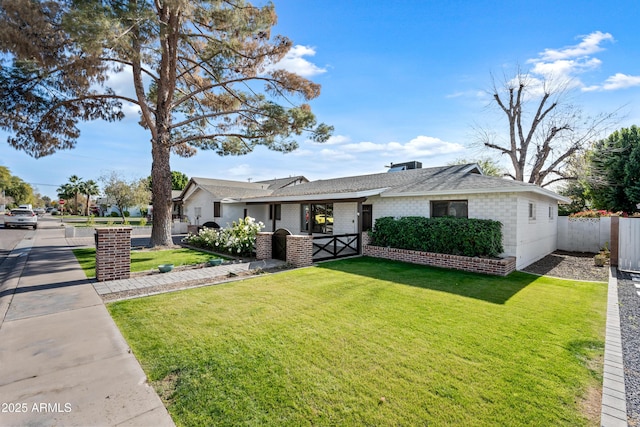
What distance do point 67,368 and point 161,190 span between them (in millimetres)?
11395

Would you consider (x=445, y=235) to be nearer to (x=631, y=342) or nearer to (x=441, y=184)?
(x=441, y=184)

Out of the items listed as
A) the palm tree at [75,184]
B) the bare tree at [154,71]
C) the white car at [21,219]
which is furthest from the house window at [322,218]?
the palm tree at [75,184]

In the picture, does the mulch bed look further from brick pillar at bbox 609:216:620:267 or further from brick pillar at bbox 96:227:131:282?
brick pillar at bbox 96:227:131:282

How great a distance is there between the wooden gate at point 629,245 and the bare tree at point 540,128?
14425 millimetres

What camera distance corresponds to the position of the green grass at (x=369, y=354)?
103 inches

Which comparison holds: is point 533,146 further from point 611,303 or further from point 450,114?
point 611,303

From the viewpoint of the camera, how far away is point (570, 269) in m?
9.73

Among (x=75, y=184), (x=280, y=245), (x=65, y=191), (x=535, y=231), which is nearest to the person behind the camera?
(x=280, y=245)

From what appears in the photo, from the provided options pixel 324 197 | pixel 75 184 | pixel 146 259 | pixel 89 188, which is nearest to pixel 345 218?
pixel 324 197

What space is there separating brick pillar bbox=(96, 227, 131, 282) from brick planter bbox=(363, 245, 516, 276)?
27.7ft

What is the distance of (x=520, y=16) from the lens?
10.1 metres

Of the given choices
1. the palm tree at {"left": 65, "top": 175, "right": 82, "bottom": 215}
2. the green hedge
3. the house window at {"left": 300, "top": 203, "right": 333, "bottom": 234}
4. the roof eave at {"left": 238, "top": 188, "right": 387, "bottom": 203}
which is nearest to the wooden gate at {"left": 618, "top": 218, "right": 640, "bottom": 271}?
the green hedge

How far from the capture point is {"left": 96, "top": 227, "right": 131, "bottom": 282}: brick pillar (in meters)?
7.19

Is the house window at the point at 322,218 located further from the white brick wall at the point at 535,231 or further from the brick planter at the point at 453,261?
the white brick wall at the point at 535,231
